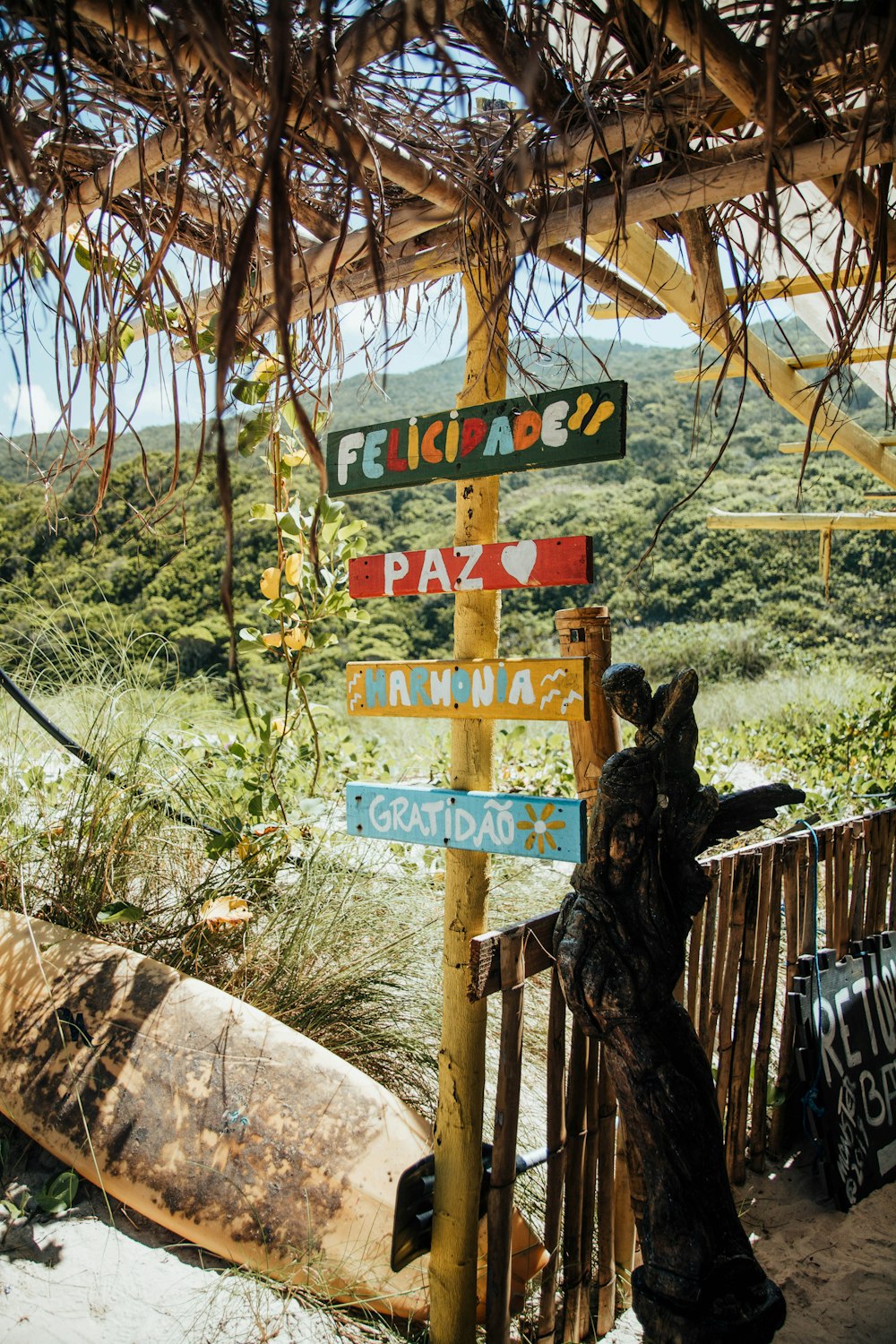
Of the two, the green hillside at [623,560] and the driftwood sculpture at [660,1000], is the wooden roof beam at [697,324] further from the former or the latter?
the green hillside at [623,560]

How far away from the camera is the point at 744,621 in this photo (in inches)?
830

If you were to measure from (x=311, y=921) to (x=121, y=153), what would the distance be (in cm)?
231

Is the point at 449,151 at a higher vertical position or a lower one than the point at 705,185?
higher

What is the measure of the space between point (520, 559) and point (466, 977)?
0.99 metres

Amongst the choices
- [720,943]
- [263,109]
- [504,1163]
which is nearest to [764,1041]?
[720,943]

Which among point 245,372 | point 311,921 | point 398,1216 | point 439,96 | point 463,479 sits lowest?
point 398,1216

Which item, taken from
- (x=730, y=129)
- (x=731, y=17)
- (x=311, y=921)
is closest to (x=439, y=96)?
(x=731, y=17)

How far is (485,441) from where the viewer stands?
207cm

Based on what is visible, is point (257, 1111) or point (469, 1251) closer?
point (469, 1251)

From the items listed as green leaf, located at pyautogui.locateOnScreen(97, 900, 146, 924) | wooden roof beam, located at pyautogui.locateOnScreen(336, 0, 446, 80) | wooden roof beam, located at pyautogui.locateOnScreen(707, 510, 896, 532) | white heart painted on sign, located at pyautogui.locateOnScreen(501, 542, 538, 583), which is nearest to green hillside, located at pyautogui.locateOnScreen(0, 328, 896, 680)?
wooden roof beam, located at pyautogui.locateOnScreen(707, 510, 896, 532)

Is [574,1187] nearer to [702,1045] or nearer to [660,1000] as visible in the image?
[702,1045]

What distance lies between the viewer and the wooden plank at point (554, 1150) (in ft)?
7.02

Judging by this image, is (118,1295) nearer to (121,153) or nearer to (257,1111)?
(257,1111)

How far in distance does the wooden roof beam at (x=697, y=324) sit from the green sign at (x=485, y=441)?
0.89 ft
